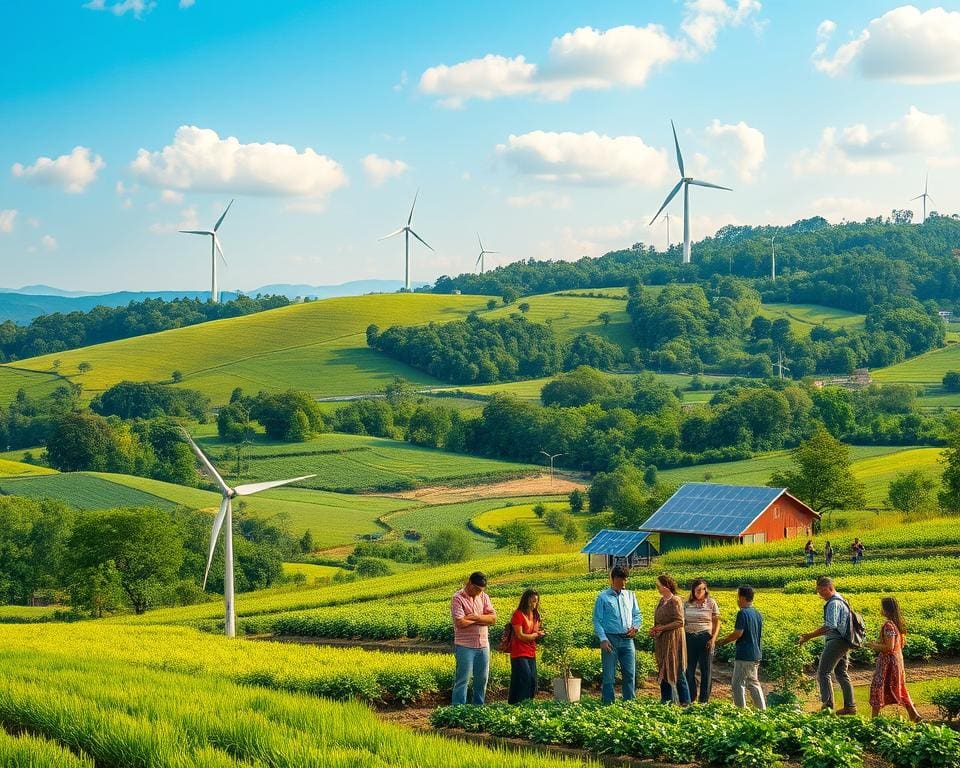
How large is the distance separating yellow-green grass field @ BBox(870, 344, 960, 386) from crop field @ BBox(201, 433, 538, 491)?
58.6 m

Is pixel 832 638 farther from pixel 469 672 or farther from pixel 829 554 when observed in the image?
pixel 829 554

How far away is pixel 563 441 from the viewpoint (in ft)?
429

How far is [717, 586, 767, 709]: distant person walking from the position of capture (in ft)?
59.3

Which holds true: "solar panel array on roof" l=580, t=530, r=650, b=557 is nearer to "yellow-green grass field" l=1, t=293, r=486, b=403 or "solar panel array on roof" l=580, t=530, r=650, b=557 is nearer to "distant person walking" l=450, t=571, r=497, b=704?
"distant person walking" l=450, t=571, r=497, b=704

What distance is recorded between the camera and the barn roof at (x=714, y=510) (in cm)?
5934

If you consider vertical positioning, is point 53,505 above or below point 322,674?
below

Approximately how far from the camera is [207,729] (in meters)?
15.3

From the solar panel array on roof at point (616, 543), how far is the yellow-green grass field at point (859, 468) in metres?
25.6

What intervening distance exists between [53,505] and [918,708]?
264 ft

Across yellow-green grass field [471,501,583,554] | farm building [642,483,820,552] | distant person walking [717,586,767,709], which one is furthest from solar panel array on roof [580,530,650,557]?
distant person walking [717,586,767,709]

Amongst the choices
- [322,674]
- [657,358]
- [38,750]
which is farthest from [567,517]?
[657,358]

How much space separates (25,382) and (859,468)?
124642 millimetres

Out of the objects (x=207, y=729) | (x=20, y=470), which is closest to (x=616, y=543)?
(x=207, y=729)

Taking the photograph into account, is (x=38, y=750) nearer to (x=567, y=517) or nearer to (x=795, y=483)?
(x=795, y=483)
